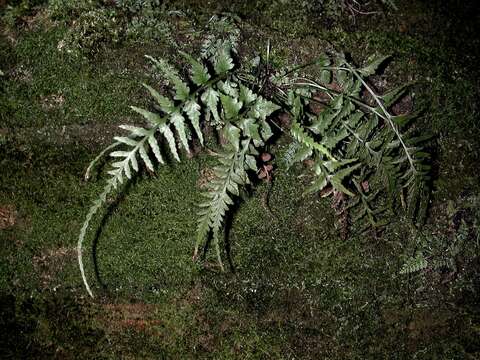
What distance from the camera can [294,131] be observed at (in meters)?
2.88

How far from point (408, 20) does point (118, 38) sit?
233 cm

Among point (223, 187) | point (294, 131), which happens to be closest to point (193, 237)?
point (223, 187)

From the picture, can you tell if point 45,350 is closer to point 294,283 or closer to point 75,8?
point 294,283

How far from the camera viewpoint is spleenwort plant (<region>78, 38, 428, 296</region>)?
9.38 feet

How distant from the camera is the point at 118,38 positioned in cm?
341

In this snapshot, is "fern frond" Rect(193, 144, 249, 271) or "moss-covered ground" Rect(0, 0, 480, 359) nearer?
"fern frond" Rect(193, 144, 249, 271)

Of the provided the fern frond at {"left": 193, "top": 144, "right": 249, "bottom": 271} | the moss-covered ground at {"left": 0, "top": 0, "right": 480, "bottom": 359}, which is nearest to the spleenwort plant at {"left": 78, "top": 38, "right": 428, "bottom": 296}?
the fern frond at {"left": 193, "top": 144, "right": 249, "bottom": 271}

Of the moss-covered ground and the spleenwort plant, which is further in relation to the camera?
the moss-covered ground

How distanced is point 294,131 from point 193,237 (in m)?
1.12

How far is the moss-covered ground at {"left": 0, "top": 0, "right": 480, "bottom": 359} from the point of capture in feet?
10.8

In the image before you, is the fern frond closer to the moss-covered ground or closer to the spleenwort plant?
the spleenwort plant

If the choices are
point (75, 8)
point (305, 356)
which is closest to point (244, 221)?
point (305, 356)

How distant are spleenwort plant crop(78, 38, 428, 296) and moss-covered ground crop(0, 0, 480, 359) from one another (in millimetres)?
207

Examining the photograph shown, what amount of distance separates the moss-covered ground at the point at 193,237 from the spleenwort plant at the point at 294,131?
0.68 feet
